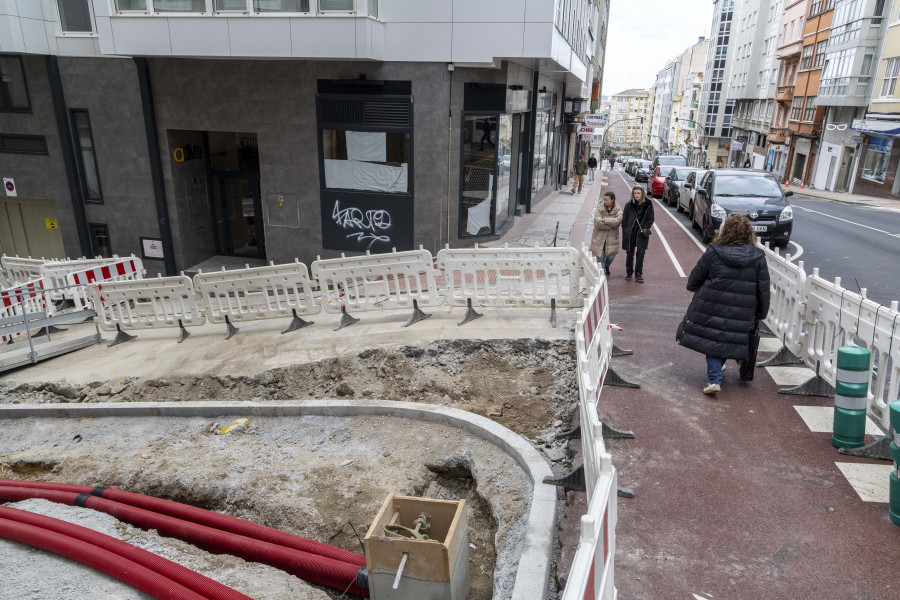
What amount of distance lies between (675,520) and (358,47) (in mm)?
11026

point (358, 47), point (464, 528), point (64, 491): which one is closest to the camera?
point (464, 528)

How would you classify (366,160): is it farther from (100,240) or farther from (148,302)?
(100,240)

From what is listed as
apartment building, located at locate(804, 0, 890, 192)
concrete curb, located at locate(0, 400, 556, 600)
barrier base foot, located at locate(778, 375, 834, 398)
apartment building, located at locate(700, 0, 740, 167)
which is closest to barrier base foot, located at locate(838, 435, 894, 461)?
barrier base foot, located at locate(778, 375, 834, 398)

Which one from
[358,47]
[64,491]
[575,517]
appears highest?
[358,47]

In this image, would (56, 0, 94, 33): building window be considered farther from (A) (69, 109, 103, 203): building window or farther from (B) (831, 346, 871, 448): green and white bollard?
(B) (831, 346, 871, 448): green and white bollard

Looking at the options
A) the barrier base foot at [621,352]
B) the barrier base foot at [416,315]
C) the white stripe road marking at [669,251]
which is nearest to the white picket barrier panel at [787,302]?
the barrier base foot at [621,352]

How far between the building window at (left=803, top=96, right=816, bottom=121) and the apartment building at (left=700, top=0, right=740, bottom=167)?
3601cm

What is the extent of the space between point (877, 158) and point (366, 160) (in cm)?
3612

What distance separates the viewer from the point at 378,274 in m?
9.69

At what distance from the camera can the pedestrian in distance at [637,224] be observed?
11096 millimetres

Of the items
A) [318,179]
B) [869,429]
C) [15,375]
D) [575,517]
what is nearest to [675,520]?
[575,517]

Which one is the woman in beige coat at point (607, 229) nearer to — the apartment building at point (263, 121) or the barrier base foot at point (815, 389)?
the apartment building at point (263, 121)

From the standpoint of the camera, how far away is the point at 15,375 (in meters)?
10.0

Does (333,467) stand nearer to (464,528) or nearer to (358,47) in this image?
(464,528)
